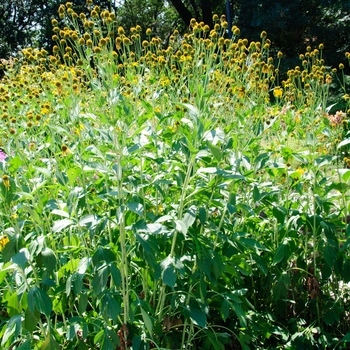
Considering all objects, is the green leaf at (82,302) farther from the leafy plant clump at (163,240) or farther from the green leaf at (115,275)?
the green leaf at (115,275)

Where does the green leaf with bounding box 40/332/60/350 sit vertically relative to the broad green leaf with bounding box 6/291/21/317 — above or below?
below

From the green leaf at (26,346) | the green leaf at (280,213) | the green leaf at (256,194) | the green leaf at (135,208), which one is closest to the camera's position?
the green leaf at (135,208)

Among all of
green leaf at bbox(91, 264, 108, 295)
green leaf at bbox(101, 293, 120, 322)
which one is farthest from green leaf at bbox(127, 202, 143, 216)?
green leaf at bbox(101, 293, 120, 322)

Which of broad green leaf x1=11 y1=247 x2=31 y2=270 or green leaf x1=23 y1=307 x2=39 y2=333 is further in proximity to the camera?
green leaf x1=23 y1=307 x2=39 y2=333

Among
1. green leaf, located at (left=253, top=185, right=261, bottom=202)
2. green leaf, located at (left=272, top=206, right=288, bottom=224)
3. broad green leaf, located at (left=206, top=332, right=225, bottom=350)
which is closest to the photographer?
broad green leaf, located at (left=206, top=332, right=225, bottom=350)

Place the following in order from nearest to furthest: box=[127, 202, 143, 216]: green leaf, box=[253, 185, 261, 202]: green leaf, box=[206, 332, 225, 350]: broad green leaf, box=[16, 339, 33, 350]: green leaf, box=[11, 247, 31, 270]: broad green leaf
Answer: box=[11, 247, 31, 270]: broad green leaf, box=[127, 202, 143, 216]: green leaf, box=[16, 339, 33, 350]: green leaf, box=[206, 332, 225, 350]: broad green leaf, box=[253, 185, 261, 202]: green leaf

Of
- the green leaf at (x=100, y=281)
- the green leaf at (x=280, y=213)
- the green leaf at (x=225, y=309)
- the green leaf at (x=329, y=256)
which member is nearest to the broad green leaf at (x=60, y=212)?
the green leaf at (x=100, y=281)

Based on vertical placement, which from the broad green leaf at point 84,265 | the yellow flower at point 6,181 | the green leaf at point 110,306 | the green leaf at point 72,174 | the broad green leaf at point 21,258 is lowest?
the green leaf at point 110,306

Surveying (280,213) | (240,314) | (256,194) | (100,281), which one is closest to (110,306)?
(100,281)

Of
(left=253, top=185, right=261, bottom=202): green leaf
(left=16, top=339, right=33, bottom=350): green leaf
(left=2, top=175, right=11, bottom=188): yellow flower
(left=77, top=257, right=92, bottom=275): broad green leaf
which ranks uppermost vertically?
(left=2, top=175, right=11, bottom=188): yellow flower

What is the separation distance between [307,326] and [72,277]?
1.44 meters

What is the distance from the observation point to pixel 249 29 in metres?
15.8

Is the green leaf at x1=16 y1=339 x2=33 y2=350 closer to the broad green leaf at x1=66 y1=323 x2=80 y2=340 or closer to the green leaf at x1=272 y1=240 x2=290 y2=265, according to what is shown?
the broad green leaf at x1=66 y1=323 x2=80 y2=340

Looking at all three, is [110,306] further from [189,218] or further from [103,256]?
[189,218]
